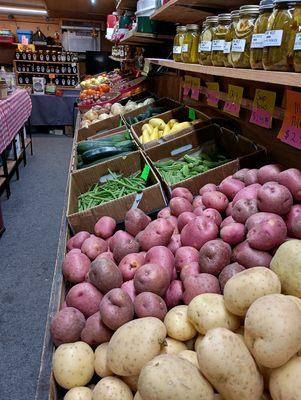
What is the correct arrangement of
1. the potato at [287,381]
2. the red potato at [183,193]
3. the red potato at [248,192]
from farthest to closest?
the red potato at [183,193]
the red potato at [248,192]
the potato at [287,381]

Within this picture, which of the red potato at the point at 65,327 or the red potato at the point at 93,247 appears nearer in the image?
the red potato at the point at 65,327

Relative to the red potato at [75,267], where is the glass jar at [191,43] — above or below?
above

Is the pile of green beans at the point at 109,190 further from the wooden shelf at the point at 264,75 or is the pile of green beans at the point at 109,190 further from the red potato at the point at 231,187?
the wooden shelf at the point at 264,75

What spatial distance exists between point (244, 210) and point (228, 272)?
10.6 inches

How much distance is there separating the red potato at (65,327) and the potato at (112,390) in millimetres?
237

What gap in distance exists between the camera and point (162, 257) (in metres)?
1.39

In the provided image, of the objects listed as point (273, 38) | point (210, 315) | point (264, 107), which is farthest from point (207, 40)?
point (210, 315)

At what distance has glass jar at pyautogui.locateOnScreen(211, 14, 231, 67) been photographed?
1481 millimetres

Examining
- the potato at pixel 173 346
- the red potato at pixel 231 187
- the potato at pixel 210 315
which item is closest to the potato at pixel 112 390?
the potato at pixel 173 346

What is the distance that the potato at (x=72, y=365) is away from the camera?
111 cm

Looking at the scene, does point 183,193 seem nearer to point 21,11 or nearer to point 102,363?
point 102,363

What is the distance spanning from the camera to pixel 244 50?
50.6 inches

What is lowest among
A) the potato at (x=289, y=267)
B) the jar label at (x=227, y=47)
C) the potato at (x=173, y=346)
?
the potato at (x=173, y=346)

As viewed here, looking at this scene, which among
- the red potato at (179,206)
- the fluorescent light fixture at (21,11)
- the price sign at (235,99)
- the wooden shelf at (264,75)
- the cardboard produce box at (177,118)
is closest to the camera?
the wooden shelf at (264,75)
